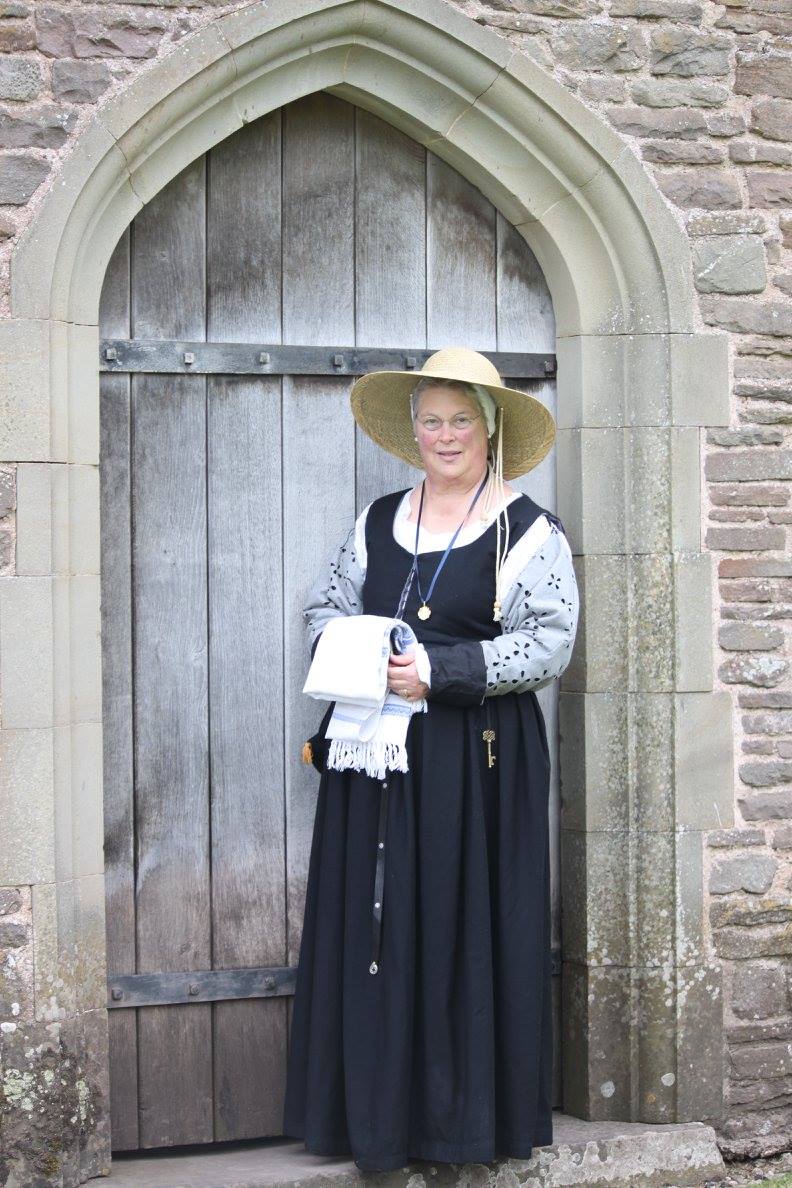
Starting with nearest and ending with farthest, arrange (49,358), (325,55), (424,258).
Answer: (49,358)
(325,55)
(424,258)

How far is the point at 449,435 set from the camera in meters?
3.78

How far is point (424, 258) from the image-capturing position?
427 cm

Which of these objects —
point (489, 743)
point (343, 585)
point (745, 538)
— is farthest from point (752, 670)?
point (343, 585)

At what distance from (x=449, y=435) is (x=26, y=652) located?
45.5 inches

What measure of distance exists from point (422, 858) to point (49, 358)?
151cm

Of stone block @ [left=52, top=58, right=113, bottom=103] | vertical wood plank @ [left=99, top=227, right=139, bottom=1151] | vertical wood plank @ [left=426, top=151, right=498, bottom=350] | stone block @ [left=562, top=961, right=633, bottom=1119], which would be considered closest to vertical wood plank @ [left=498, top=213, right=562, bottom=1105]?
vertical wood plank @ [left=426, top=151, right=498, bottom=350]

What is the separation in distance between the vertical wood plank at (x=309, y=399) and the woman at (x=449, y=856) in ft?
1.09

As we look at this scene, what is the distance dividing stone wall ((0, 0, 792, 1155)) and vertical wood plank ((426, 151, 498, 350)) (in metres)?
0.43

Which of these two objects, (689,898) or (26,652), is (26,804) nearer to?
(26,652)

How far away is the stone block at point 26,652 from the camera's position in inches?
145

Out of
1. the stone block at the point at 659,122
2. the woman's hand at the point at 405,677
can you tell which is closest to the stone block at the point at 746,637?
the woman's hand at the point at 405,677

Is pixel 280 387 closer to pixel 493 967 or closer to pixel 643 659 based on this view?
pixel 643 659

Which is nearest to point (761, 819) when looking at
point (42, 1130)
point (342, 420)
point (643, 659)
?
point (643, 659)

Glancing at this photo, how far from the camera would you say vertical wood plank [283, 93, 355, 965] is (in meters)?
4.18
